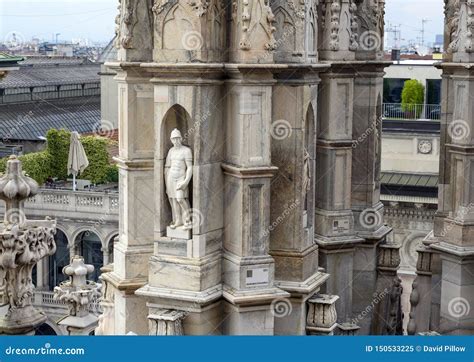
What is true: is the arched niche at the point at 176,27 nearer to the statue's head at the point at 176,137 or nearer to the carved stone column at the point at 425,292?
the statue's head at the point at 176,137

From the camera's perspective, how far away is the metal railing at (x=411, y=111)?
7144 centimetres

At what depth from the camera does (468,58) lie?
15172mm

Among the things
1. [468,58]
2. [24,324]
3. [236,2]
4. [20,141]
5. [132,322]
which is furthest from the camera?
[20,141]

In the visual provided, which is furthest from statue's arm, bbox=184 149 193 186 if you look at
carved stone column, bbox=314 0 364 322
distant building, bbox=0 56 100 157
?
distant building, bbox=0 56 100 157

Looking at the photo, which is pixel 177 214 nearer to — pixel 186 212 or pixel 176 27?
pixel 186 212

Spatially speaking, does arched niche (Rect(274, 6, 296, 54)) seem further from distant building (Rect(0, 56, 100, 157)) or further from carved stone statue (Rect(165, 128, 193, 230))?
distant building (Rect(0, 56, 100, 157))

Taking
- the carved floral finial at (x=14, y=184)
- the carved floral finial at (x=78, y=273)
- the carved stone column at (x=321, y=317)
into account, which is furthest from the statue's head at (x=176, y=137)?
the carved floral finial at (x=78, y=273)

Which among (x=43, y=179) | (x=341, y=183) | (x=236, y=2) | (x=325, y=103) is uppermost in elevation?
(x=236, y=2)

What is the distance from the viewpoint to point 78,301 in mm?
12828

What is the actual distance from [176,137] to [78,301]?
2.77 m

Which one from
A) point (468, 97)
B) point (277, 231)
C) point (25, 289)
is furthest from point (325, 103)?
point (25, 289)

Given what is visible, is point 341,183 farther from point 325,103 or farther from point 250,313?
point 250,313

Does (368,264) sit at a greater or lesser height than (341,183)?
lesser

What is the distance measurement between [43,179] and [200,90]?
5578 cm
